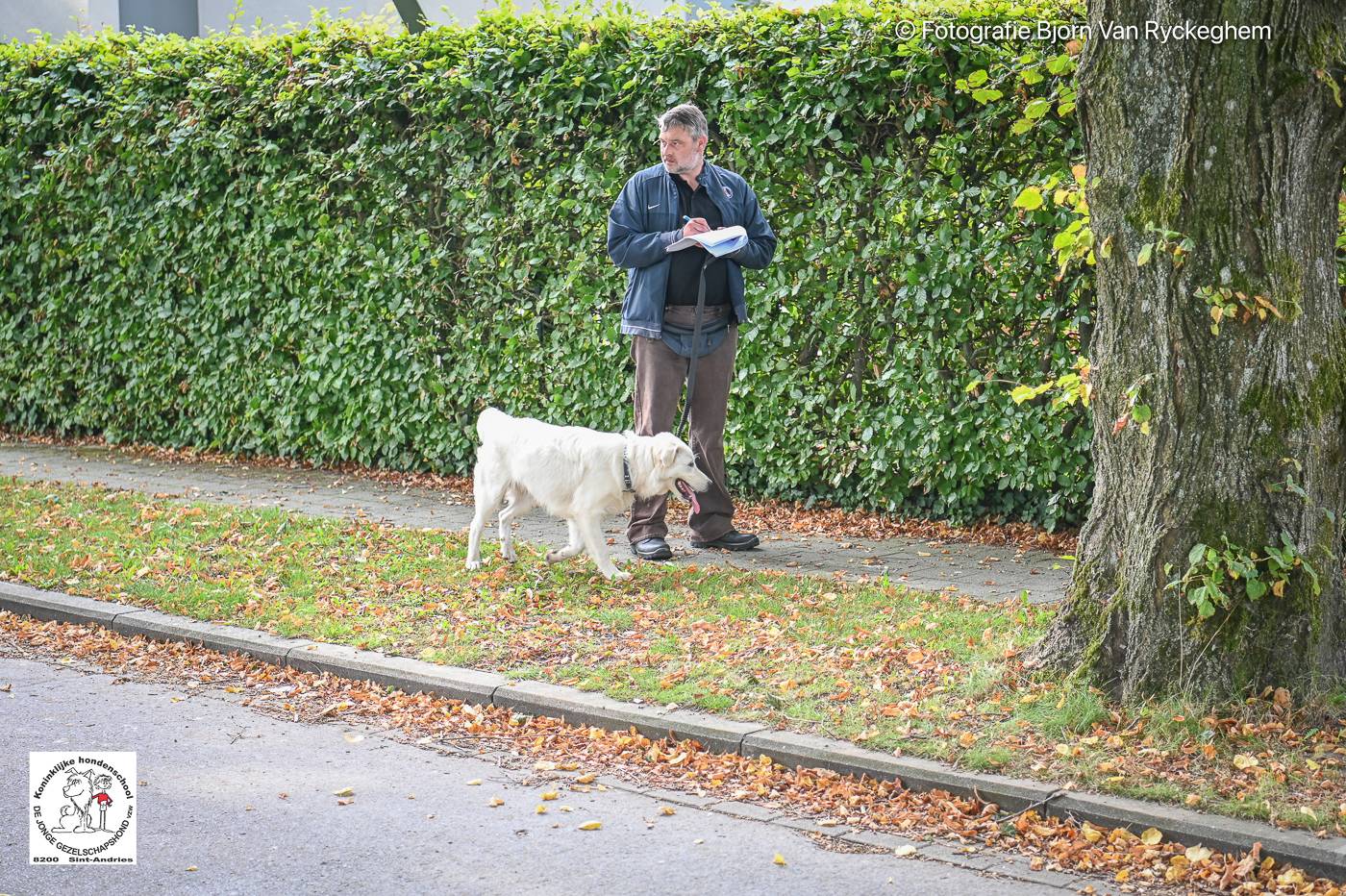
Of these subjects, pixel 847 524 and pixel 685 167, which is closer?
pixel 685 167

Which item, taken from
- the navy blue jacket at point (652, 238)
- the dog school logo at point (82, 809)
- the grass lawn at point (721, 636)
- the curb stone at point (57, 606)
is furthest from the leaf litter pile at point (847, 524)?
the dog school logo at point (82, 809)

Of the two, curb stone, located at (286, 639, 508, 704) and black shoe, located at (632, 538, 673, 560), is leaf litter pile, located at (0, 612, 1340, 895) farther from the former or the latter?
black shoe, located at (632, 538, 673, 560)

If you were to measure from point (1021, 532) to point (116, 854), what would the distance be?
20.5ft

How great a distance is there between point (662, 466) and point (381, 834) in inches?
136

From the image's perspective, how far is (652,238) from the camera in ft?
27.8

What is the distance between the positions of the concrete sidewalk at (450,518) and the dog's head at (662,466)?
0.82m

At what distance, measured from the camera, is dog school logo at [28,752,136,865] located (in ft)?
14.9

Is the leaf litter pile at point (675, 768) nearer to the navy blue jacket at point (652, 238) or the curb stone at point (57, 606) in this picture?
the curb stone at point (57, 606)

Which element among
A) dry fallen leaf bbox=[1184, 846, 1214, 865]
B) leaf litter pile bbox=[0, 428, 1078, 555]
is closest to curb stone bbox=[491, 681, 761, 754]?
dry fallen leaf bbox=[1184, 846, 1214, 865]

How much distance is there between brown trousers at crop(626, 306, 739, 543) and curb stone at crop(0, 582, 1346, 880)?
2.51 meters

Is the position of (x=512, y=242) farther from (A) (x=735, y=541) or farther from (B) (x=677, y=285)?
(A) (x=735, y=541)

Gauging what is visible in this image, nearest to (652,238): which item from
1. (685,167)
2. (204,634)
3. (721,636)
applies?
(685,167)

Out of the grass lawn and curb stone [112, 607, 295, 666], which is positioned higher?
the grass lawn

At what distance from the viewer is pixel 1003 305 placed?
903cm
